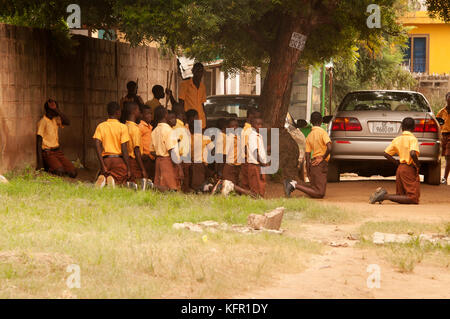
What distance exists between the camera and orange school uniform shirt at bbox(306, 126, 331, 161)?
11.6m

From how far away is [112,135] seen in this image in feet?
35.9

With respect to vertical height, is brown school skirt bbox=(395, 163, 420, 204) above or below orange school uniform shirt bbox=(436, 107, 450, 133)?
below

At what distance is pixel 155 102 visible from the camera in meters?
13.4

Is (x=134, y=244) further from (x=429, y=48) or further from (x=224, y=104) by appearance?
(x=429, y=48)

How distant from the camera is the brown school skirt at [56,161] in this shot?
12188 millimetres

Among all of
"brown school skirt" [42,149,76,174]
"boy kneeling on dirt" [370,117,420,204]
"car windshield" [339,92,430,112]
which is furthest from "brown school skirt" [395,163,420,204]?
"brown school skirt" [42,149,76,174]

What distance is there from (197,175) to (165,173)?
112 cm

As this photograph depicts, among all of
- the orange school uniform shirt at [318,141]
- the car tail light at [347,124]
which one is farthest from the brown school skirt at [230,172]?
the car tail light at [347,124]

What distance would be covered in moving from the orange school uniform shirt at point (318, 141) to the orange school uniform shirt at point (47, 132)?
392 cm

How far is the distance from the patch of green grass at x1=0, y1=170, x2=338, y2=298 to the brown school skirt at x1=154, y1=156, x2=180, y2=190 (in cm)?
88

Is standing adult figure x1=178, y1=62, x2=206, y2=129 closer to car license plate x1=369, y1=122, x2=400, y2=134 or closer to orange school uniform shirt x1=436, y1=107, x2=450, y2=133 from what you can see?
car license plate x1=369, y1=122, x2=400, y2=134

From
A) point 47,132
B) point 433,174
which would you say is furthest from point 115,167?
point 433,174

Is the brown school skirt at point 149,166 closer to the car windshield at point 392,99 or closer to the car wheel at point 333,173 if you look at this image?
the car wheel at point 333,173

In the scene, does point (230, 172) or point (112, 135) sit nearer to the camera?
point (112, 135)
